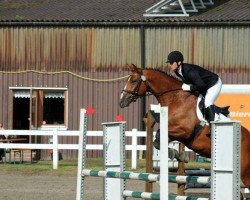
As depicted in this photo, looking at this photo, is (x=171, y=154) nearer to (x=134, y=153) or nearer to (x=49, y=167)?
(x=134, y=153)

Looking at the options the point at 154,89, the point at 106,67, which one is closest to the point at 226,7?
the point at 106,67

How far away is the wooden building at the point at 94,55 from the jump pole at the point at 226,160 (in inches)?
939

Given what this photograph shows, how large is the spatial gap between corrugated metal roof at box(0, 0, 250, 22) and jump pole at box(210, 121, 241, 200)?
925 inches

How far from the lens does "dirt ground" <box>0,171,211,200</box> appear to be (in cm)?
2033

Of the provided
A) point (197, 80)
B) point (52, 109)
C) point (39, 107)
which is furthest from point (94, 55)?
point (197, 80)

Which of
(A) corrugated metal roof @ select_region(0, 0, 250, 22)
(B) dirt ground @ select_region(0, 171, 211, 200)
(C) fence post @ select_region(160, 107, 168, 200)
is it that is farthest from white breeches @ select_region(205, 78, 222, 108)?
(A) corrugated metal roof @ select_region(0, 0, 250, 22)

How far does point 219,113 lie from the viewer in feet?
53.9

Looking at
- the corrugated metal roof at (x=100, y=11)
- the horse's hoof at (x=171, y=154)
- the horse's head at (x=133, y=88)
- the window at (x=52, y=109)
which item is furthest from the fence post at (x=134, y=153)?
the horse's hoof at (x=171, y=154)

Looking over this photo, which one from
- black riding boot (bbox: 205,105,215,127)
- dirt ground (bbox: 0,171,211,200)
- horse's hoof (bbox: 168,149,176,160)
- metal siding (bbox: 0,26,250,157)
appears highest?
metal siding (bbox: 0,26,250,157)

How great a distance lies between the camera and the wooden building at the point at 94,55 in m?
36.4

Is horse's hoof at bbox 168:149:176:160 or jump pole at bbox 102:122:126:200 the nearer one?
jump pole at bbox 102:122:126:200

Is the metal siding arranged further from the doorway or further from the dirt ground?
the dirt ground

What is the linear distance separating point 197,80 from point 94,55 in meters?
20.8

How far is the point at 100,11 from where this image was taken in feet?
126
